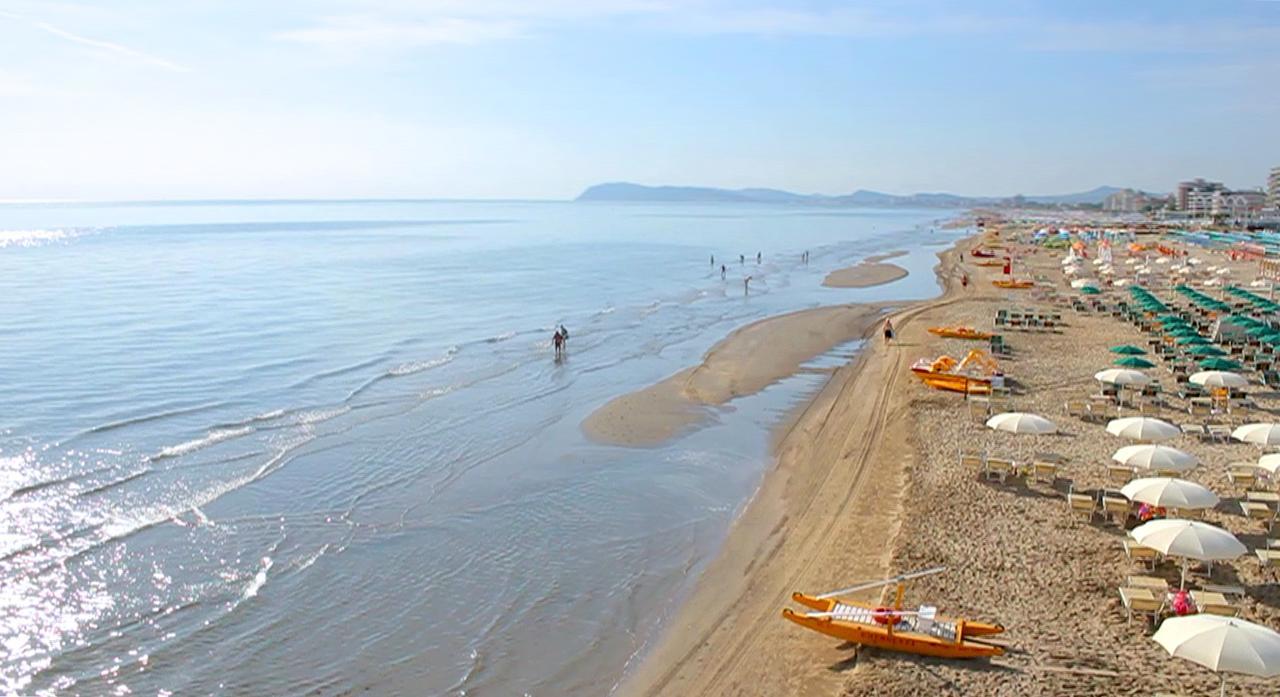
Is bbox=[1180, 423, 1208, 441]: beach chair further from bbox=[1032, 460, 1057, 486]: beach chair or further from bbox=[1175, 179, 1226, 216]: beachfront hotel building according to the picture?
bbox=[1175, 179, 1226, 216]: beachfront hotel building

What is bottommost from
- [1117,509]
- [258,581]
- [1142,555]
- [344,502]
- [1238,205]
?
[258,581]

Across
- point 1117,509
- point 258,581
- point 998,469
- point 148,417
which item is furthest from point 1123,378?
point 148,417

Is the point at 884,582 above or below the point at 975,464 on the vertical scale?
below

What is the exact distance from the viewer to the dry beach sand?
415 inches

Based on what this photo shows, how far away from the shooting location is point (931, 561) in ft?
44.3

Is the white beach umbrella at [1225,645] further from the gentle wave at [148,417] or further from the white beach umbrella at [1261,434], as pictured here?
the gentle wave at [148,417]

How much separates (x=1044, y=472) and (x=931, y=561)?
4.54 meters

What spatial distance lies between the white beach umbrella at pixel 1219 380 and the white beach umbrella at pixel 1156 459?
722 centimetres

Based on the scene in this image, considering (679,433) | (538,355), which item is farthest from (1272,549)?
(538,355)

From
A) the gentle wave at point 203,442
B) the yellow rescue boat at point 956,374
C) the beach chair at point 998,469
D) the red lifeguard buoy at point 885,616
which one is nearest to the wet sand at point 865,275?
the yellow rescue boat at point 956,374

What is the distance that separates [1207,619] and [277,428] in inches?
795

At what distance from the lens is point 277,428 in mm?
22891

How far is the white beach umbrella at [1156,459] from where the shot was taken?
14.9 meters

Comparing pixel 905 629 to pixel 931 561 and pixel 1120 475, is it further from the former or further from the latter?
pixel 1120 475
